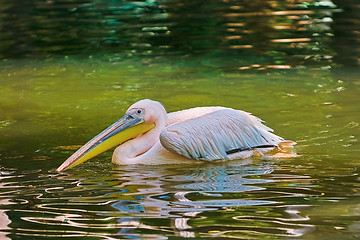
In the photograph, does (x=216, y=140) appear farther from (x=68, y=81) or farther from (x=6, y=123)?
(x=68, y=81)

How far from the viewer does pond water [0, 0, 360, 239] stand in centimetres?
422

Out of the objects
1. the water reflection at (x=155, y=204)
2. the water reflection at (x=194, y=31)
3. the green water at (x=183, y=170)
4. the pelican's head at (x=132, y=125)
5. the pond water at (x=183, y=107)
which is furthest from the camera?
the water reflection at (x=194, y=31)

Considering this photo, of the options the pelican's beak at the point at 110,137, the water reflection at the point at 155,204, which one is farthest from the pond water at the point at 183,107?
the pelican's beak at the point at 110,137

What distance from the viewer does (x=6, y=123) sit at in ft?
24.9

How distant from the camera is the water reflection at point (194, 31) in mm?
11430

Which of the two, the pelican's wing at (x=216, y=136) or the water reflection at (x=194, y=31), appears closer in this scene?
the pelican's wing at (x=216, y=136)

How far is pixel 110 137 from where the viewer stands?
19.4 ft

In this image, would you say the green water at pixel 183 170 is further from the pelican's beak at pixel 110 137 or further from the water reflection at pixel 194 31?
the water reflection at pixel 194 31

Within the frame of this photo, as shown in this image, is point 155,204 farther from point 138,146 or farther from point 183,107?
point 183,107

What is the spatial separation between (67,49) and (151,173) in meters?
7.42

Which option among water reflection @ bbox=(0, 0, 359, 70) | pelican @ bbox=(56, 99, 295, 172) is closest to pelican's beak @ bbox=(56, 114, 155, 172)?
pelican @ bbox=(56, 99, 295, 172)

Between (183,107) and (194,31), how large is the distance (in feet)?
20.4

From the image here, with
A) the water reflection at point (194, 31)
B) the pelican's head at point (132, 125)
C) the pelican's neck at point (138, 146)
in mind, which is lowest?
the water reflection at point (194, 31)

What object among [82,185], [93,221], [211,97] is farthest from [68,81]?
[93,221]
